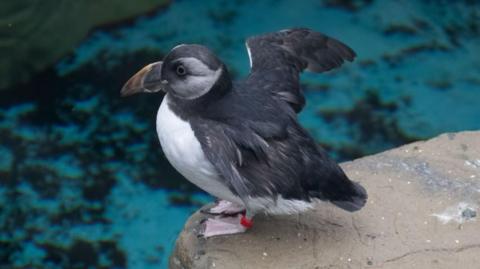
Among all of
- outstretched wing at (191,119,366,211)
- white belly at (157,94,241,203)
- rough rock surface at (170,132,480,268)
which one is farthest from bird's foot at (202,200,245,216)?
outstretched wing at (191,119,366,211)

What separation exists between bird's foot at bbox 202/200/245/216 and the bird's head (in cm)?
67

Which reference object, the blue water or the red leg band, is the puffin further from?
the blue water

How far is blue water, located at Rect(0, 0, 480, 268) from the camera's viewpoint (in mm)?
5605

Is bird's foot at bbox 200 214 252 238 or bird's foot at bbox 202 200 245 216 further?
bird's foot at bbox 202 200 245 216

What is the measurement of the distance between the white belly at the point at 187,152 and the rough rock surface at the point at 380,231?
0.32 metres

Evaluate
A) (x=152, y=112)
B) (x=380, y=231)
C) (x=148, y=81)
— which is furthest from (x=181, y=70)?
(x=152, y=112)

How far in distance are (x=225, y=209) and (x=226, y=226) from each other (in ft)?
0.52

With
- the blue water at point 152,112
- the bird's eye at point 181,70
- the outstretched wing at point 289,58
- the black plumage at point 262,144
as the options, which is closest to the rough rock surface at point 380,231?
the black plumage at point 262,144

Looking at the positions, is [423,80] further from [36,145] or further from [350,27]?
[36,145]

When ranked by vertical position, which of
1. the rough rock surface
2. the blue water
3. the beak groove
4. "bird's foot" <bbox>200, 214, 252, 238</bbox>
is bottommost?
the blue water

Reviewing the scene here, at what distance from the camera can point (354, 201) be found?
385cm

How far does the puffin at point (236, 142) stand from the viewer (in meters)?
3.58

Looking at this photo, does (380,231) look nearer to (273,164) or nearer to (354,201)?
(354,201)

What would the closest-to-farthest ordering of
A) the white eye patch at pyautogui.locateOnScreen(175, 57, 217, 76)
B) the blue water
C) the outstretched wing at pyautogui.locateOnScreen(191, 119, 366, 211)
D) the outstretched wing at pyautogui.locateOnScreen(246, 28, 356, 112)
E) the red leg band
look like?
the outstretched wing at pyautogui.locateOnScreen(191, 119, 366, 211)
the white eye patch at pyautogui.locateOnScreen(175, 57, 217, 76)
the red leg band
the outstretched wing at pyautogui.locateOnScreen(246, 28, 356, 112)
the blue water
